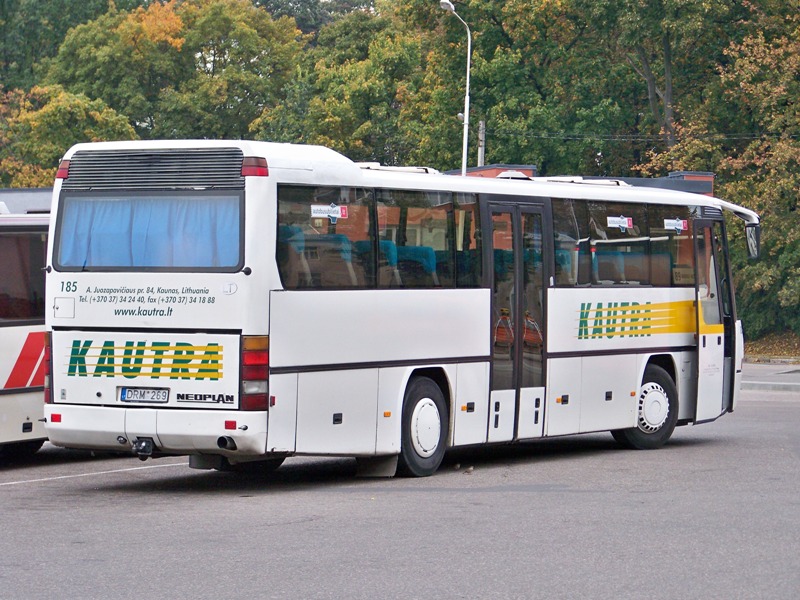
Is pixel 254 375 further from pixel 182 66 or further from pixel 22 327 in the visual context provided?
pixel 182 66

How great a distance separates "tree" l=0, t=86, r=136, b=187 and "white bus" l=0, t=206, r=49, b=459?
55087 mm

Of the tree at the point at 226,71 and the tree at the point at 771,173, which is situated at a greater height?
the tree at the point at 226,71

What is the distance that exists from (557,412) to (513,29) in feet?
139

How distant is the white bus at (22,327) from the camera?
15.8 meters

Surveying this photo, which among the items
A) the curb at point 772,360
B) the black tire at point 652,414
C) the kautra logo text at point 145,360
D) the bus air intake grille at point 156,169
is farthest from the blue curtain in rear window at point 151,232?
the curb at point 772,360

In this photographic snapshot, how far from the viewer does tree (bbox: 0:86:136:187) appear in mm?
70500

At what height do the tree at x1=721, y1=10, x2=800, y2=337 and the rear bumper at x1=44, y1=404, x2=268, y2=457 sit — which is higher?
the tree at x1=721, y1=10, x2=800, y2=337

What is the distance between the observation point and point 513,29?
5706cm

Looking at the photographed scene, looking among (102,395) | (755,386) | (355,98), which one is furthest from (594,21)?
(102,395)

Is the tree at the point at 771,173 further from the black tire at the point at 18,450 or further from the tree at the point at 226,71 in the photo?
the black tire at the point at 18,450

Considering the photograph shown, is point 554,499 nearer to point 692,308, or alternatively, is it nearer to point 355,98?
point 692,308

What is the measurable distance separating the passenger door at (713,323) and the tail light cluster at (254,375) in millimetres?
7269

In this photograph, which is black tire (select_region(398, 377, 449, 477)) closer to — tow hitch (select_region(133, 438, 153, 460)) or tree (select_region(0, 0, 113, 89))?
tow hitch (select_region(133, 438, 153, 460))

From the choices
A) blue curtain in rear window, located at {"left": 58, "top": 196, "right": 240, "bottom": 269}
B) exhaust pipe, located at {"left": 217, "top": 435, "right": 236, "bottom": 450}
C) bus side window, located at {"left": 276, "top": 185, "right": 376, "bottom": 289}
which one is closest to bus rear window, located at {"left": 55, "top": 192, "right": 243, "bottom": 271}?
blue curtain in rear window, located at {"left": 58, "top": 196, "right": 240, "bottom": 269}
